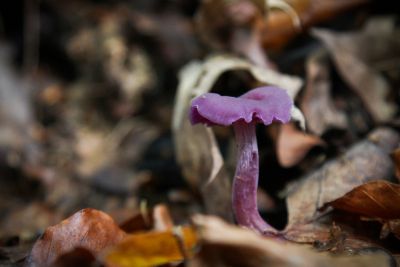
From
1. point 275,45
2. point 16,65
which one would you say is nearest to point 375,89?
point 275,45

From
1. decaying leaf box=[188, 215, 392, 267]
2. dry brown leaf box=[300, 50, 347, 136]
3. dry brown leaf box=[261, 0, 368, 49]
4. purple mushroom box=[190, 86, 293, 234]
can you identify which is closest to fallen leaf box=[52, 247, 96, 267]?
decaying leaf box=[188, 215, 392, 267]

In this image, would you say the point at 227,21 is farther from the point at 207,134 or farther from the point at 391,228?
the point at 391,228

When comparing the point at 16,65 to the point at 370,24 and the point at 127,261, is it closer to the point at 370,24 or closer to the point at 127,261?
the point at 370,24

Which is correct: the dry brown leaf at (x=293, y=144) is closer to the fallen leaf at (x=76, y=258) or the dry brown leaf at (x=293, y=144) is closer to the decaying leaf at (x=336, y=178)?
the decaying leaf at (x=336, y=178)

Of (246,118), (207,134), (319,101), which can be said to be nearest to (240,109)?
(246,118)

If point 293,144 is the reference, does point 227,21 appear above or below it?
above

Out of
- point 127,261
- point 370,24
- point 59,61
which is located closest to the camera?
point 127,261
